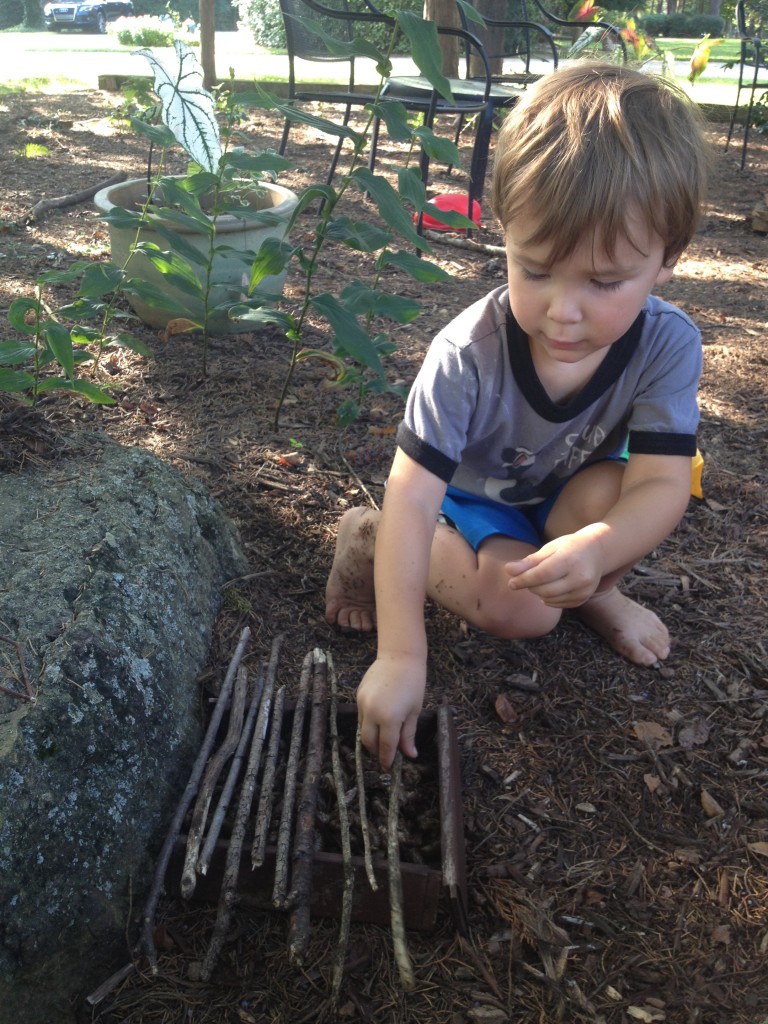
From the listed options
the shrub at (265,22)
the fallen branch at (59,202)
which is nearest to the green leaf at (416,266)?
the fallen branch at (59,202)

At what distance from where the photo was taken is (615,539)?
1955 mm

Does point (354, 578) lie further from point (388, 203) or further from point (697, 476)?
point (697, 476)

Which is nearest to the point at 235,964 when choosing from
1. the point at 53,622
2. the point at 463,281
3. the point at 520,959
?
the point at 520,959

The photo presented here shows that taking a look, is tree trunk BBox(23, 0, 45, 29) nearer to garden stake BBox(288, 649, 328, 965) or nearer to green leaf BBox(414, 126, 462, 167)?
green leaf BBox(414, 126, 462, 167)

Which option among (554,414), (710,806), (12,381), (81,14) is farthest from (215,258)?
(81,14)

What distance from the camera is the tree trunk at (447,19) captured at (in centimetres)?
856

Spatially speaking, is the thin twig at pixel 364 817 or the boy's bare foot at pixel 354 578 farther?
the boy's bare foot at pixel 354 578

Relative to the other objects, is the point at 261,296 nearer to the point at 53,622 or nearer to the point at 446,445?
the point at 446,445

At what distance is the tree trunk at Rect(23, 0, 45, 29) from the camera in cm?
3086

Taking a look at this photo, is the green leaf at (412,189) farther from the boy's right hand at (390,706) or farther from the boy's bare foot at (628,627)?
the boy's right hand at (390,706)

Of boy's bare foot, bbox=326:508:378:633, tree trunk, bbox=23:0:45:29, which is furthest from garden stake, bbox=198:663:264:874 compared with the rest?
tree trunk, bbox=23:0:45:29

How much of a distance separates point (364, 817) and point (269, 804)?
19cm

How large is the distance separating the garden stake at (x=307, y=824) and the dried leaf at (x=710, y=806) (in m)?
0.84

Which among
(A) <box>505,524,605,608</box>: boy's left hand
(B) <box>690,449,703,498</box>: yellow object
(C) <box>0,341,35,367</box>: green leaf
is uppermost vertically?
(C) <box>0,341,35,367</box>: green leaf
